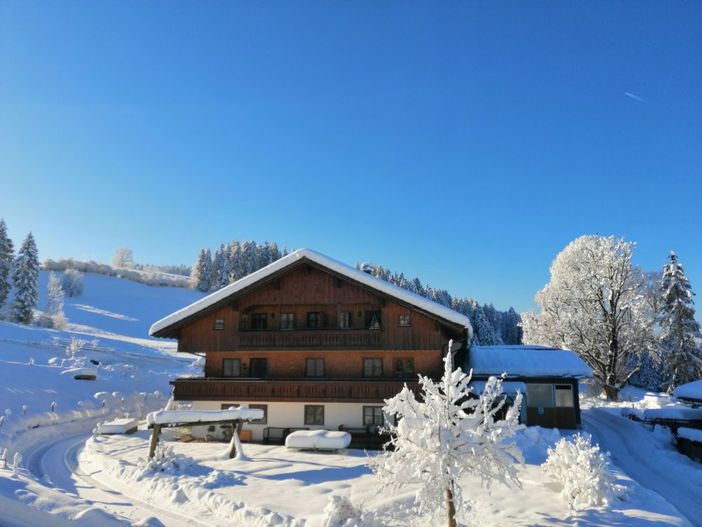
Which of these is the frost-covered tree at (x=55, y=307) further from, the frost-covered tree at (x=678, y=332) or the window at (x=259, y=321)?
the frost-covered tree at (x=678, y=332)

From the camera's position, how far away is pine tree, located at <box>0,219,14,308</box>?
63438 mm

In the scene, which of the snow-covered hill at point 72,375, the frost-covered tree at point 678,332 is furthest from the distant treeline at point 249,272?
the frost-covered tree at point 678,332

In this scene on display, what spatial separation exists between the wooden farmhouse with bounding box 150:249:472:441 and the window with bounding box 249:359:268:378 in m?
0.06

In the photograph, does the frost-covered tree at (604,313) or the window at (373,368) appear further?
the frost-covered tree at (604,313)

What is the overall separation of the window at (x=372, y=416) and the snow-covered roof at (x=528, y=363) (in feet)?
21.3

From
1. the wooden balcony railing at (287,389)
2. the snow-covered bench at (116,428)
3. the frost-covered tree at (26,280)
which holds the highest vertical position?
the frost-covered tree at (26,280)

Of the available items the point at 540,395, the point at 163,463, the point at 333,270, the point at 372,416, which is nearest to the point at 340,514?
→ the point at 163,463

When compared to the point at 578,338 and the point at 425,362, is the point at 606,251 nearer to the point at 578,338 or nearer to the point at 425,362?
the point at 578,338

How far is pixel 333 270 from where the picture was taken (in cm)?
2631

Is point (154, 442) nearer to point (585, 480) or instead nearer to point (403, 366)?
point (403, 366)

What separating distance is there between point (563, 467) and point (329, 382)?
13.3 m

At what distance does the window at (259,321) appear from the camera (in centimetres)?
2894

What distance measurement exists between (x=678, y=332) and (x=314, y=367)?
33935 millimetres

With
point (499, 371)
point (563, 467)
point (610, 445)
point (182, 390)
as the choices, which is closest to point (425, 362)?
point (499, 371)
